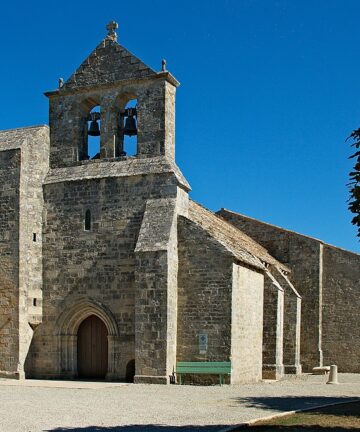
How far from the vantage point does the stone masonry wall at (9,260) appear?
866 inches

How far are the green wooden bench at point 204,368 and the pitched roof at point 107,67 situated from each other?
9.71 metres

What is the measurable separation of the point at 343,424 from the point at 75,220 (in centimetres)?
1290

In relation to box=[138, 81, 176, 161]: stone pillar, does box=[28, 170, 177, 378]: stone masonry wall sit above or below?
below

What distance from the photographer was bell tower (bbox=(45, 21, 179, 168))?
879 inches

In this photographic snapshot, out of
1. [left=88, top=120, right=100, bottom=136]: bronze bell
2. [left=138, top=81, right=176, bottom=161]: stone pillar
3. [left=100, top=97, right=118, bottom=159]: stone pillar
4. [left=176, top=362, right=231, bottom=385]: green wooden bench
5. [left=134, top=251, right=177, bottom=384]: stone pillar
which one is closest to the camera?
[left=134, top=251, right=177, bottom=384]: stone pillar

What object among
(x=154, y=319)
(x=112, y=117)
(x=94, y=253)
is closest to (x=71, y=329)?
(x=94, y=253)

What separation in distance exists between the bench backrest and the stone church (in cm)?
22

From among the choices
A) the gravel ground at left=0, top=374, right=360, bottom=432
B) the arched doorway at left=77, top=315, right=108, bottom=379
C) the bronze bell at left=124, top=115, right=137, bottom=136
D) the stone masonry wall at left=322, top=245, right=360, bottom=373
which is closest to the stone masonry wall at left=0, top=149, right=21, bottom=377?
the gravel ground at left=0, top=374, right=360, bottom=432

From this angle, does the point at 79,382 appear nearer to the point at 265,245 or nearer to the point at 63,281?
the point at 63,281

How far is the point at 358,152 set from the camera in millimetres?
12516

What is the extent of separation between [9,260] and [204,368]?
7524mm

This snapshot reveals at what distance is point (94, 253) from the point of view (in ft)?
73.4

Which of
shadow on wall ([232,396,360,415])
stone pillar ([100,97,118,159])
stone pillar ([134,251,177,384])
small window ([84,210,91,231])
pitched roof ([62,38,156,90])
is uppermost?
pitched roof ([62,38,156,90])

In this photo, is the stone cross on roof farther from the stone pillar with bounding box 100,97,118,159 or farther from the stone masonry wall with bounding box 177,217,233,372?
the stone masonry wall with bounding box 177,217,233,372
